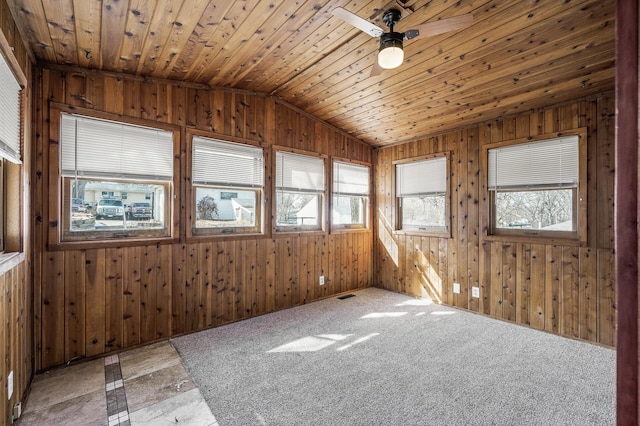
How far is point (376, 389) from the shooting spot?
2.23 metres

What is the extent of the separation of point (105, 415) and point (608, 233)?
4.49m

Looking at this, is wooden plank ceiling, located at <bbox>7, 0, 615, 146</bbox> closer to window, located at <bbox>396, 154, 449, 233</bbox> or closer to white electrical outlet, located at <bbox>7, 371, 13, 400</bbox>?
window, located at <bbox>396, 154, 449, 233</bbox>

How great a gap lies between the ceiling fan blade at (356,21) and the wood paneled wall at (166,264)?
1.99 meters

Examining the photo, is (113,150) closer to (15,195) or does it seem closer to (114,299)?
(15,195)

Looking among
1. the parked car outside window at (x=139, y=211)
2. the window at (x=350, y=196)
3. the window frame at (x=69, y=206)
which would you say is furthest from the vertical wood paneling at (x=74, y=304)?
the window at (x=350, y=196)

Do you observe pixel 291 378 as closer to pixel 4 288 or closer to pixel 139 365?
pixel 139 365

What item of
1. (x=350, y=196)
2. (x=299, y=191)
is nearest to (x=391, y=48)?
(x=299, y=191)

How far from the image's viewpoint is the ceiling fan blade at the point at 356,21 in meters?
1.91

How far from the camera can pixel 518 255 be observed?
11.7ft

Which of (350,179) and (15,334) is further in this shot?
(350,179)

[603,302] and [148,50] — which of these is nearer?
[148,50]

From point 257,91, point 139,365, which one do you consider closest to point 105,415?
point 139,365

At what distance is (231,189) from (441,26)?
2656 mm

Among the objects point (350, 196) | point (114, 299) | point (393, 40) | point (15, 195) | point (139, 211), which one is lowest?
point (114, 299)
